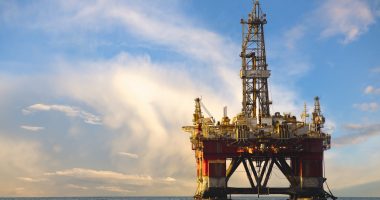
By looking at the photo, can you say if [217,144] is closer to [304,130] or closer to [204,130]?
[204,130]

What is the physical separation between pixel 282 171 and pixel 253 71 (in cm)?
1064

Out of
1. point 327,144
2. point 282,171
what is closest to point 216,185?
point 282,171

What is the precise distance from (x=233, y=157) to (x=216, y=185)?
2993mm

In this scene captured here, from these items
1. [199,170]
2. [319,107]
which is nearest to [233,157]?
[199,170]

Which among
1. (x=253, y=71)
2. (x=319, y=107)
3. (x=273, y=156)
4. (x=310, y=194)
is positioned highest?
(x=253, y=71)

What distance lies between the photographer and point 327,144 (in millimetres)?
55562

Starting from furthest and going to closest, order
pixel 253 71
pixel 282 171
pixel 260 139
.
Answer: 1. pixel 253 71
2. pixel 282 171
3. pixel 260 139

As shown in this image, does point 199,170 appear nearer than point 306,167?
No

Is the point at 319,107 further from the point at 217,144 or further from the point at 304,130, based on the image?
the point at 217,144

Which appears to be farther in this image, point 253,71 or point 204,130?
point 253,71

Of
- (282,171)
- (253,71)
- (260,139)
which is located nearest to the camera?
(260,139)

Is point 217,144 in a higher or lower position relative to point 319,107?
lower

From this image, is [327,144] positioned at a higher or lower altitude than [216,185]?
higher

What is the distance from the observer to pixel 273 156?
55.8 meters
